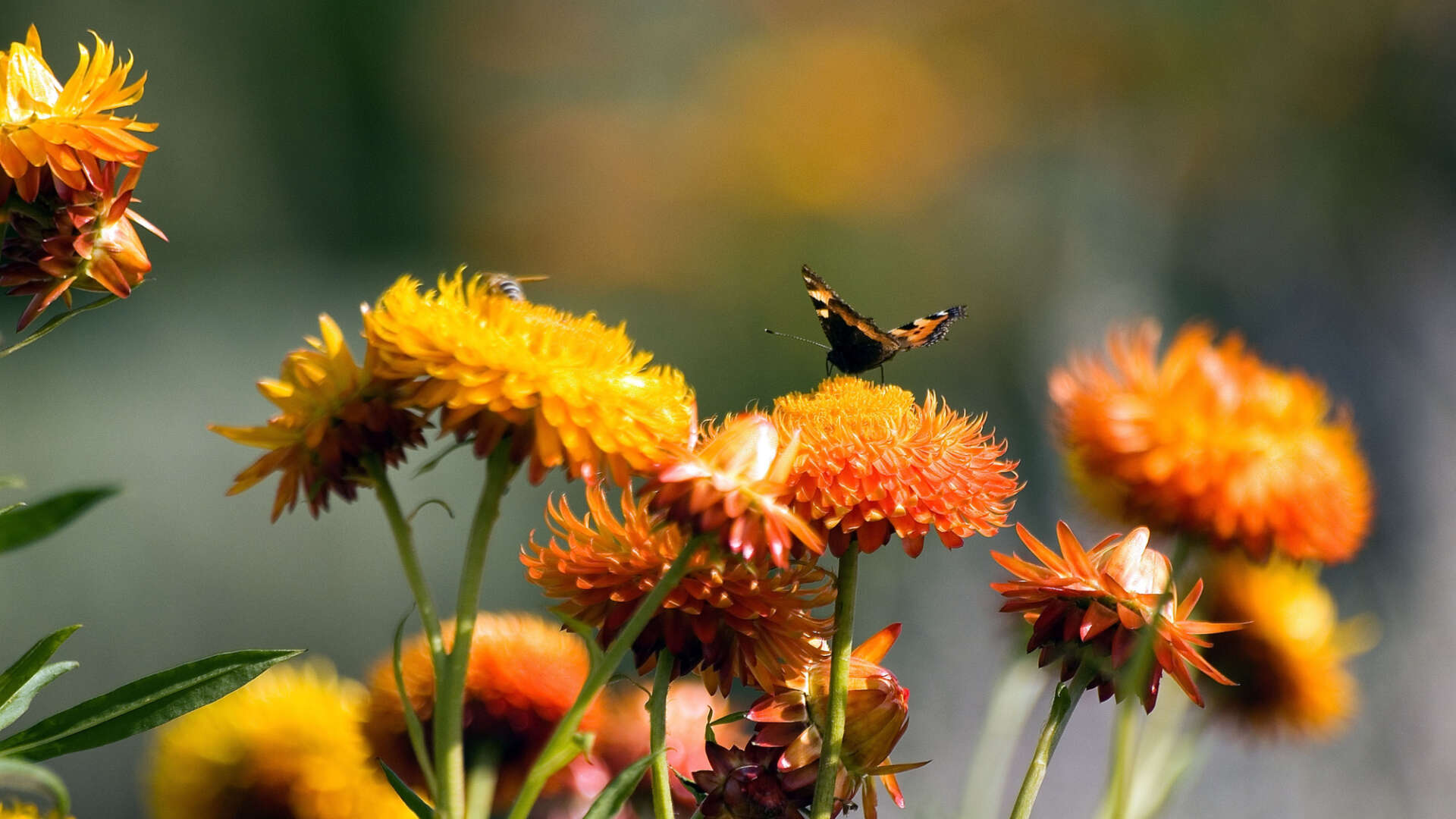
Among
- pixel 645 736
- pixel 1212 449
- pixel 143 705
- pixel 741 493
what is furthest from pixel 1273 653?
pixel 143 705

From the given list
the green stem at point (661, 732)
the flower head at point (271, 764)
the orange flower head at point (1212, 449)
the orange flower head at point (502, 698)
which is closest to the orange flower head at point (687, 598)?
the green stem at point (661, 732)

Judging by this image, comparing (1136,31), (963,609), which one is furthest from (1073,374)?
(1136,31)

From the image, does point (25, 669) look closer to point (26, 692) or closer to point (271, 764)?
point (26, 692)

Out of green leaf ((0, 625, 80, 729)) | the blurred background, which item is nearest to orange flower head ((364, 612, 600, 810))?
green leaf ((0, 625, 80, 729))

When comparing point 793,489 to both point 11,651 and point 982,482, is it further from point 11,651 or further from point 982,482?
point 11,651

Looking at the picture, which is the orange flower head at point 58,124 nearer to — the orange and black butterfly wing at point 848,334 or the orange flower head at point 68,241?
the orange flower head at point 68,241
